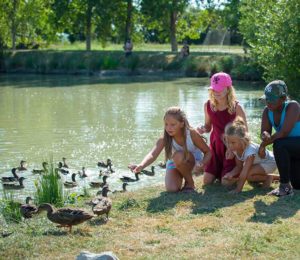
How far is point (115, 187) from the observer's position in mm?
11758

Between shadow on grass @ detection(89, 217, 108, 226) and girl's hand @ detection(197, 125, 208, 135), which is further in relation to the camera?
girl's hand @ detection(197, 125, 208, 135)

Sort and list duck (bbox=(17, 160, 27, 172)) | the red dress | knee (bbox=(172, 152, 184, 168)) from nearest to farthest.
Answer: knee (bbox=(172, 152, 184, 168)) → the red dress → duck (bbox=(17, 160, 27, 172))

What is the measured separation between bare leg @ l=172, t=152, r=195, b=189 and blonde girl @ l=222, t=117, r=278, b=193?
490 mm

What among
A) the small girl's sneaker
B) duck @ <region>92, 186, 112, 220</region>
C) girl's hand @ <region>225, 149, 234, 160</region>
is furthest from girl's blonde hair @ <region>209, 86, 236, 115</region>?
duck @ <region>92, 186, 112, 220</region>

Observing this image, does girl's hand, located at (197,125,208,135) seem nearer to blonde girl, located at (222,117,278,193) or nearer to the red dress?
the red dress

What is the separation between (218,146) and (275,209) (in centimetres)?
178

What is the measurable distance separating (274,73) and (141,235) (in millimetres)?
13112

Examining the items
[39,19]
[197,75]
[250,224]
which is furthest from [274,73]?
[39,19]

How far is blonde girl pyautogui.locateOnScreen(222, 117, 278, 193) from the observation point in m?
8.07

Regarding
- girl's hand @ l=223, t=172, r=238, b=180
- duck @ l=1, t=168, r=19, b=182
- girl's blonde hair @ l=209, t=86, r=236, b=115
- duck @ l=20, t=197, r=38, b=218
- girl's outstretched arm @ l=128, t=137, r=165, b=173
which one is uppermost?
girl's blonde hair @ l=209, t=86, r=236, b=115

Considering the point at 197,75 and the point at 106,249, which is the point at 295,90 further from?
the point at 197,75

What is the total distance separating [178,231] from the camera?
650 cm

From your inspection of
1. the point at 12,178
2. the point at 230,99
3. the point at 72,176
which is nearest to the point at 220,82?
the point at 230,99

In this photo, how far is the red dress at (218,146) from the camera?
856 centimetres
